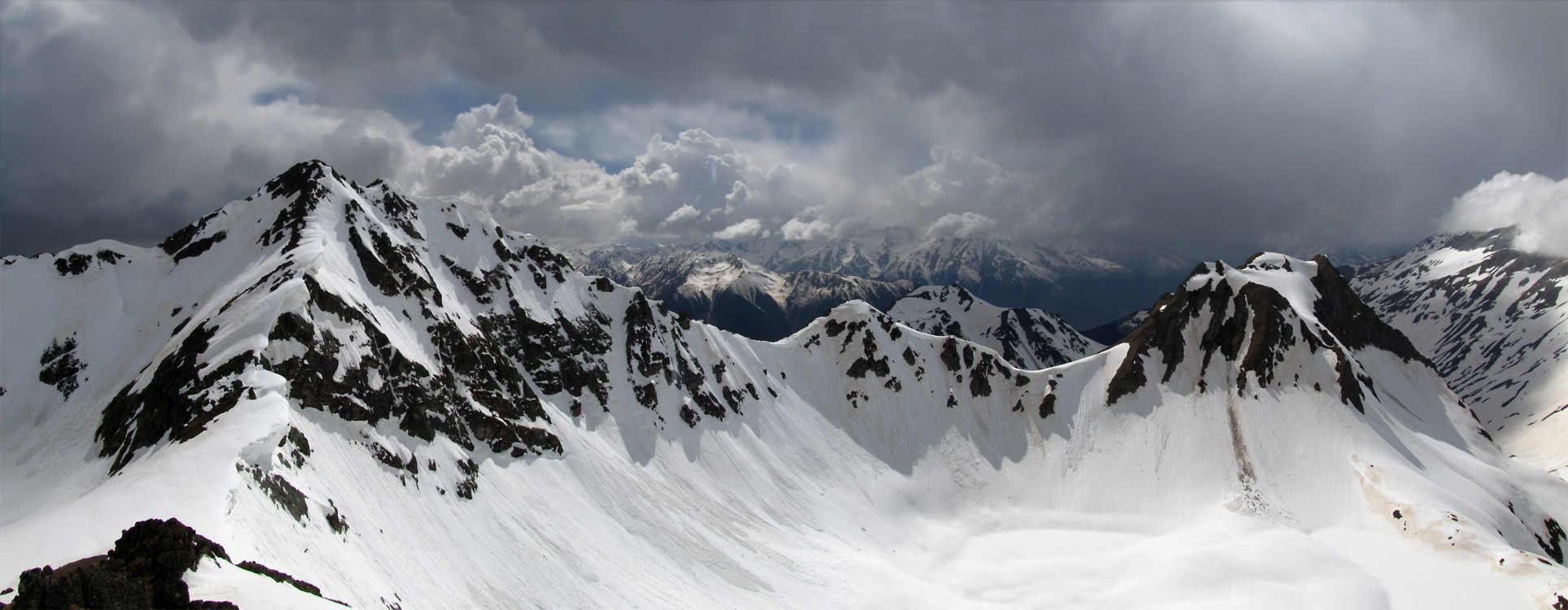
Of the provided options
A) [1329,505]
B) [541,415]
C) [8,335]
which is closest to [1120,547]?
[1329,505]

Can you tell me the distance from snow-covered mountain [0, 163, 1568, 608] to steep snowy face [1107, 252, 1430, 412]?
0.79 metres

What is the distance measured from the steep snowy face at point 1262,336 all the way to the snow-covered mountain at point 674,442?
0.79 metres

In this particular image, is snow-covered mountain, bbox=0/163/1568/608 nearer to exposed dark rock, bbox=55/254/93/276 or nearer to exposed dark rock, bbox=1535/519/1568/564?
exposed dark rock, bbox=55/254/93/276

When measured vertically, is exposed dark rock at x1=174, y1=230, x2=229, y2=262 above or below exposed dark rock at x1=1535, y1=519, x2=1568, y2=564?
above

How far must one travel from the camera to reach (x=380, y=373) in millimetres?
83188

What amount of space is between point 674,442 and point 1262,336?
432ft

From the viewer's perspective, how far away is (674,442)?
12481 centimetres

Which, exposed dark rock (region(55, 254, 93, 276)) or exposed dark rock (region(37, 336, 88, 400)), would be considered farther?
exposed dark rock (region(55, 254, 93, 276))

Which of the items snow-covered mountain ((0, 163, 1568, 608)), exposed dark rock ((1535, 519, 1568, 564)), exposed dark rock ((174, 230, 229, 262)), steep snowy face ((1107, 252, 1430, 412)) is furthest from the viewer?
steep snowy face ((1107, 252, 1430, 412))

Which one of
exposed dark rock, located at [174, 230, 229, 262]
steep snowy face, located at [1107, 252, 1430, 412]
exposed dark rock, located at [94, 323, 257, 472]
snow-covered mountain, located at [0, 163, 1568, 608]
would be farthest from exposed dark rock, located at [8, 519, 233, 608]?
steep snowy face, located at [1107, 252, 1430, 412]

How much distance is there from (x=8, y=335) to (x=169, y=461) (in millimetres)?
73852

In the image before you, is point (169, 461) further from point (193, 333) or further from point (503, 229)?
point (503, 229)

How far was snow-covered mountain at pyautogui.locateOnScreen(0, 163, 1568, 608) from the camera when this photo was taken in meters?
64.3

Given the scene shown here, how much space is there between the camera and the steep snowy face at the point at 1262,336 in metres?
143
